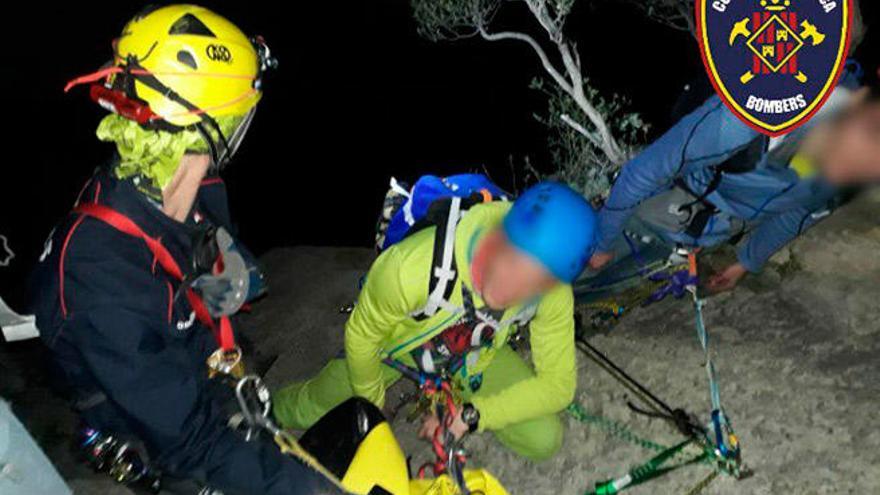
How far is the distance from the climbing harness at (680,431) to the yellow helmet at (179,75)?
2.91 metres

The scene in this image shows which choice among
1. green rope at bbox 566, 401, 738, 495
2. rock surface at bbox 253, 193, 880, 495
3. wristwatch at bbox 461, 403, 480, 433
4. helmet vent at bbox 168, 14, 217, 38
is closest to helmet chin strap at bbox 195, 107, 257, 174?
helmet vent at bbox 168, 14, 217, 38

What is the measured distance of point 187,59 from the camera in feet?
9.59

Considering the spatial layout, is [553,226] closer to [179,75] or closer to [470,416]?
[470,416]

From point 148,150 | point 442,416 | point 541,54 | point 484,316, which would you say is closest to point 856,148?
point 484,316

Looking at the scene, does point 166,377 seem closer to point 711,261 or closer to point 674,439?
point 674,439

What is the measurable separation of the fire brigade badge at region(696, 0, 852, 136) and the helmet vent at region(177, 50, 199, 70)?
3.11 metres

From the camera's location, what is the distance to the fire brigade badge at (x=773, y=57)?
4.33 meters

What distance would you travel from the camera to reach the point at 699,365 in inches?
191

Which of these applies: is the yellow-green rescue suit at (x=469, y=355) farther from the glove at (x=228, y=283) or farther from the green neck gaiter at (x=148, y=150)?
the green neck gaiter at (x=148, y=150)

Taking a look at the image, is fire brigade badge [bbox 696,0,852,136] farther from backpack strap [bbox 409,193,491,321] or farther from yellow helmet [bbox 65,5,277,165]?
yellow helmet [bbox 65,5,277,165]

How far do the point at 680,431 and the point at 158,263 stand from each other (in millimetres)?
3335

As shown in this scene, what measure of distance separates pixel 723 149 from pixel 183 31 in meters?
3.11

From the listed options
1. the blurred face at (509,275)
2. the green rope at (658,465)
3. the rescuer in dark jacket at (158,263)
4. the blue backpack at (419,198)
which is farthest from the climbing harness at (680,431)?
the rescuer in dark jacket at (158,263)

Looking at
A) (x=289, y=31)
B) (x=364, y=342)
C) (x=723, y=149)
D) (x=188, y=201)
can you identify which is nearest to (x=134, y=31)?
(x=188, y=201)
